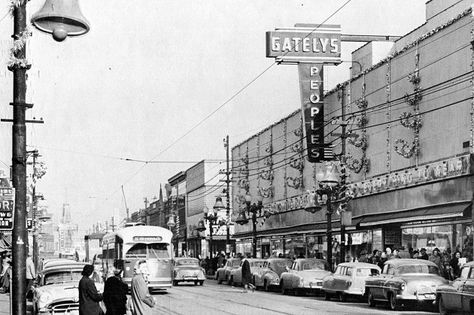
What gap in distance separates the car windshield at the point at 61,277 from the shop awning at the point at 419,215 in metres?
16.8

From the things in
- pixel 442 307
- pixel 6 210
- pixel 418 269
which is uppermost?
pixel 6 210

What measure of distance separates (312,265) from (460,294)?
1473cm

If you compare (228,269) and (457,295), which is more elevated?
(457,295)

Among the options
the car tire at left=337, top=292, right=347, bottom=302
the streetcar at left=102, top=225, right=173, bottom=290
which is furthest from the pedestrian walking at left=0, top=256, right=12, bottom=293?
the car tire at left=337, top=292, right=347, bottom=302

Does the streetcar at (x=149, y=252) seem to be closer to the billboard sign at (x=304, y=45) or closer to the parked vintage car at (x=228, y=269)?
the parked vintage car at (x=228, y=269)

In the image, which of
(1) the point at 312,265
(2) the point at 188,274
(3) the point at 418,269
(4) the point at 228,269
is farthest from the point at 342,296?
(4) the point at 228,269

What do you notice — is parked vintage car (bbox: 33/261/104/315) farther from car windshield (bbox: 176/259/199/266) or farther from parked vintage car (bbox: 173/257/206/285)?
car windshield (bbox: 176/259/199/266)

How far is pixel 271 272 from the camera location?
37500 millimetres

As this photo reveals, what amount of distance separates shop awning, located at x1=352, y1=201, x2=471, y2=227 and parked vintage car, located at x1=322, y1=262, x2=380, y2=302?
4.70 metres

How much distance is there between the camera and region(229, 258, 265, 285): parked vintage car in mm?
40031

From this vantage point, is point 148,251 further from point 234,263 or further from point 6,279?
point 234,263

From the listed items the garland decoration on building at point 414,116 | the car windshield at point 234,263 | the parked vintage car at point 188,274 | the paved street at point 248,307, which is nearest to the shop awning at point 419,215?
the garland decoration on building at point 414,116

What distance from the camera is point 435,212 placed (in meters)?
32.7

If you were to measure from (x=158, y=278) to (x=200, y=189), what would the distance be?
184 feet
